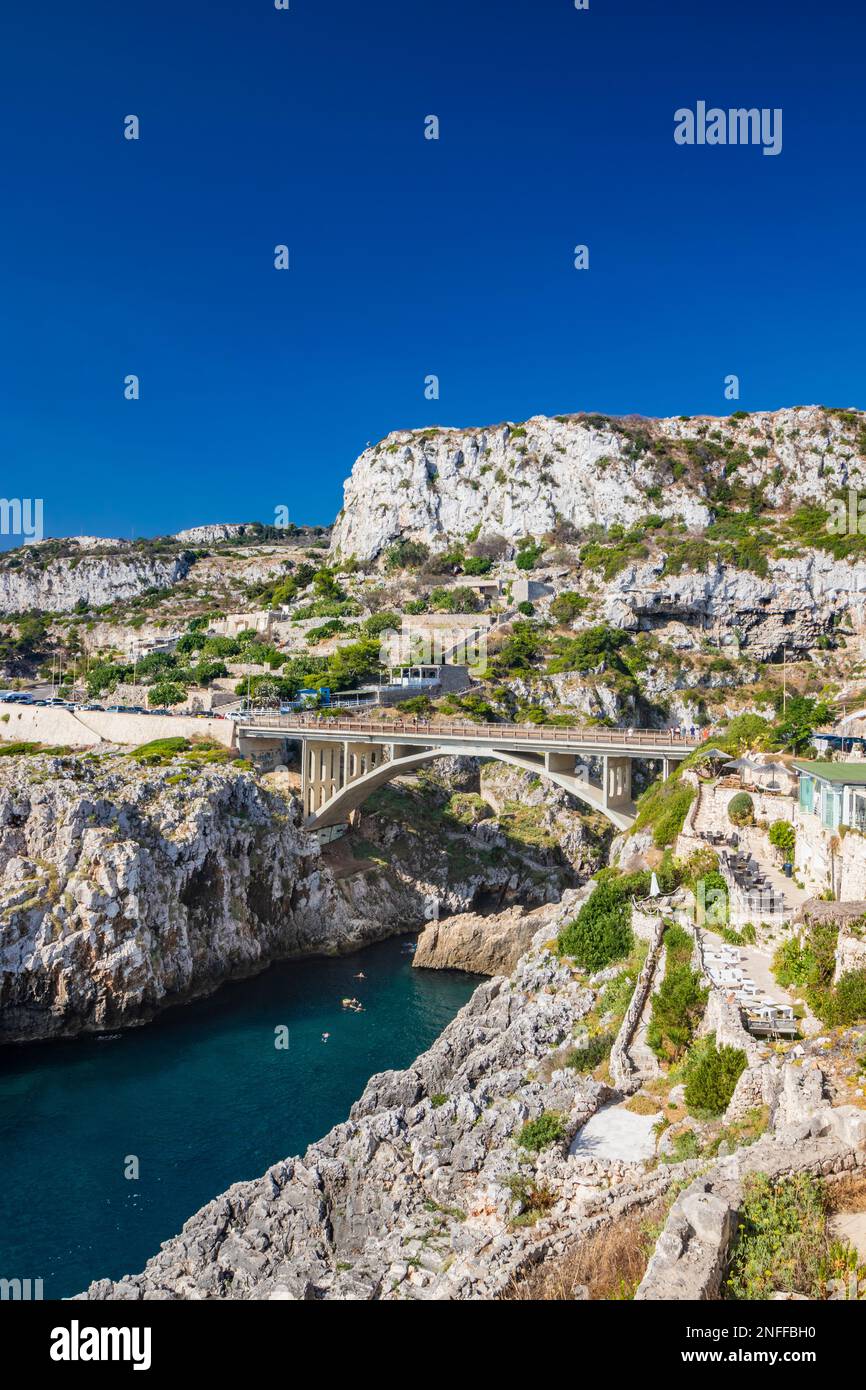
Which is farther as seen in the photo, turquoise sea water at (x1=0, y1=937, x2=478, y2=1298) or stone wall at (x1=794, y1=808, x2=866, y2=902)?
turquoise sea water at (x1=0, y1=937, x2=478, y2=1298)

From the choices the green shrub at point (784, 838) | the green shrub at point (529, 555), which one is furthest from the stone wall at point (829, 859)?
the green shrub at point (529, 555)

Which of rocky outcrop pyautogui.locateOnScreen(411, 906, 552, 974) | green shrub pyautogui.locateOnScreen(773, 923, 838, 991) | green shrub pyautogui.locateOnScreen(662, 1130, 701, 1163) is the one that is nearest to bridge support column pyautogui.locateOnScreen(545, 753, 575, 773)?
rocky outcrop pyautogui.locateOnScreen(411, 906, 552, 974)

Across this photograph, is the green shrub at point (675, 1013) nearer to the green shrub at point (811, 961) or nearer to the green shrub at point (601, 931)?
the green shrub at point (811, 961)

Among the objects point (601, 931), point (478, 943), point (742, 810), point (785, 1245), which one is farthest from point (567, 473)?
point (785, 1245)

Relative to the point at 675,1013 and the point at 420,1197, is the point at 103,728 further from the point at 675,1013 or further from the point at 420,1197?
the point at 675,1013

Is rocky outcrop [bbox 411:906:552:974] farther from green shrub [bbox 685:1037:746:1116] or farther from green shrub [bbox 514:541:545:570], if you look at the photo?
green shrub [bbox 514:541:545:570]

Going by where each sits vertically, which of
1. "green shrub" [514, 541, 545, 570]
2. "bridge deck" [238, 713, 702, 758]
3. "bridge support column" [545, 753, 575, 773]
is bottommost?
"bridge support column" [545, 753, 575, 773]
